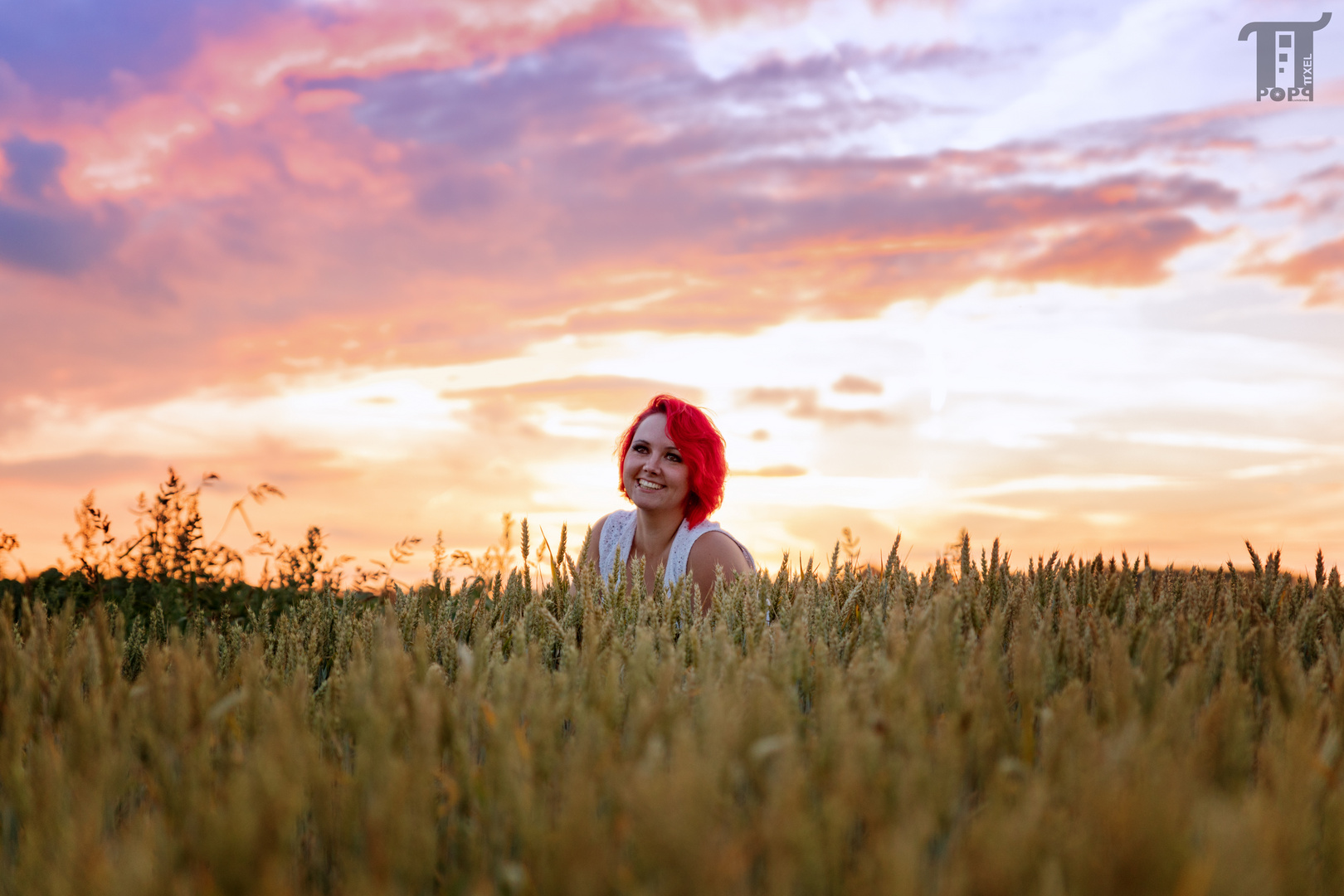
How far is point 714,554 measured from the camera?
712 cm

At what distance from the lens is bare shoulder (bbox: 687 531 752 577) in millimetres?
7070

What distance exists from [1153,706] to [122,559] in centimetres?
667

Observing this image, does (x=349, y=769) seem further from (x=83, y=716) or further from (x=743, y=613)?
(x=743, y=613)

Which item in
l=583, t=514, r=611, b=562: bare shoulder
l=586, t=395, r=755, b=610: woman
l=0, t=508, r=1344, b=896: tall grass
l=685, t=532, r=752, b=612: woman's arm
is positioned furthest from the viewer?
l=583, t=514, r=611, b=562: bare shoulder

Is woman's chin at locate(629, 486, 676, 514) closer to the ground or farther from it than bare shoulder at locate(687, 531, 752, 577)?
farther from it

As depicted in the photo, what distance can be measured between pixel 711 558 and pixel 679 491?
1.87ft

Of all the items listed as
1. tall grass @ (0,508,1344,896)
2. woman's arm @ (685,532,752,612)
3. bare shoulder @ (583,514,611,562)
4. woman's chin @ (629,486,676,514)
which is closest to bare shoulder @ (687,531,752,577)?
woman's arm @ (685,532,752,612)

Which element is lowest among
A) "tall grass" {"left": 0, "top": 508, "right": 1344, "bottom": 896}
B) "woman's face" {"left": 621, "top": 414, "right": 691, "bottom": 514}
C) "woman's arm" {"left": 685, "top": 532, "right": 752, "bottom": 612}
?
"tall grass" {"left": 0, "top": 508, "right": 1344, "bottom": 896}

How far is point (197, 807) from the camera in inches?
82.1

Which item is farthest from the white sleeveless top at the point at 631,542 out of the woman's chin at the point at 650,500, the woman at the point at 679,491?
the woman's chin at the point at 650,500

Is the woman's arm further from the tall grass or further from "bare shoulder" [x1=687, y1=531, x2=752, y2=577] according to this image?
the tall grass

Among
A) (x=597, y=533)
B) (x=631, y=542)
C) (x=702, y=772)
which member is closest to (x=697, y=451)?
(x=631, y=542)

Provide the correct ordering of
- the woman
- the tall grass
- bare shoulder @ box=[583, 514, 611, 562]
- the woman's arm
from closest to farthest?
the tall grass < the woman's arm < the woman < bare shoulder @ box=[583, 514, 611, 562]

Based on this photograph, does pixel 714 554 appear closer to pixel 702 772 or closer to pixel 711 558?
pixel 711 558
